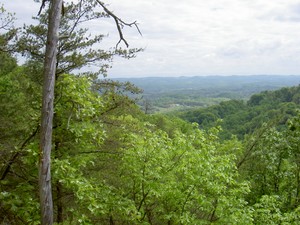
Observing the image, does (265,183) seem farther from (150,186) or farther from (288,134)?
(150,186)

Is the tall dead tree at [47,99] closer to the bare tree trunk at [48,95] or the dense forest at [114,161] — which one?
the bare tree trunk at [48,95]

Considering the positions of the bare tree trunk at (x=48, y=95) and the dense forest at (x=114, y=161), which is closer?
the bare tree trunk at (x=48, y=95)

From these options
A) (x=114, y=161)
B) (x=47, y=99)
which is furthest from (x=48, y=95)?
(x=114, y=161)

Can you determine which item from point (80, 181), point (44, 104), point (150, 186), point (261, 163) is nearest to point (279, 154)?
point (261, 163)

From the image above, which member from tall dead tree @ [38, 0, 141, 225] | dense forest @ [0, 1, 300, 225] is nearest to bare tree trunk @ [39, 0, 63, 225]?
tall dead tree @ [38, 0, 141, 225]

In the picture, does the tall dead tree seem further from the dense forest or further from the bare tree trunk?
the dense forest

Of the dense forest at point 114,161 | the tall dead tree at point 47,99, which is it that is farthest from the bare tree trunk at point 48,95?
the dense forest at point 114,161

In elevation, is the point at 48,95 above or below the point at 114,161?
above

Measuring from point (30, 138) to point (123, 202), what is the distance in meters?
2.41

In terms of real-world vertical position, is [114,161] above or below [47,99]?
below

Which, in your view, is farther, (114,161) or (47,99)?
(114,161)

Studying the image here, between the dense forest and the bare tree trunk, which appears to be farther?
the dense forest

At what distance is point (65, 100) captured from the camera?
5.90 m

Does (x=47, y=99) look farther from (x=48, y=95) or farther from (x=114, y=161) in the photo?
(x=114, y=161)
